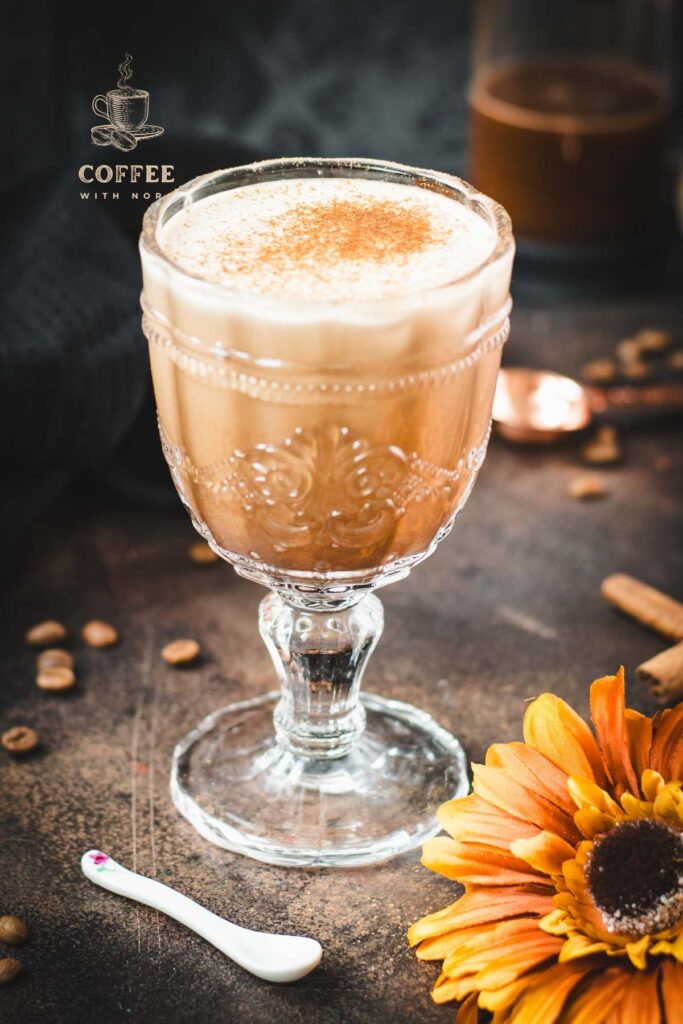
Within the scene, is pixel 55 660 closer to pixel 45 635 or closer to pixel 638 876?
pixel 45 635

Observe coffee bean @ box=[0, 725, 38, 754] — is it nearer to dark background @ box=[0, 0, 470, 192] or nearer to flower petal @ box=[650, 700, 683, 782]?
flower petal @ box=[650, 700, 683, 782]

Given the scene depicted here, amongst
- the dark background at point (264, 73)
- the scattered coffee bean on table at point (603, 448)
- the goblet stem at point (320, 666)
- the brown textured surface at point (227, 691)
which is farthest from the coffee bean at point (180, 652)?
the dark background at point (264, 73)

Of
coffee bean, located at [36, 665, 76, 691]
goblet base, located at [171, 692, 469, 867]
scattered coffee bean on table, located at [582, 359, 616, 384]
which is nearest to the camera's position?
goblet base, located at [171, 692, 469, 867]

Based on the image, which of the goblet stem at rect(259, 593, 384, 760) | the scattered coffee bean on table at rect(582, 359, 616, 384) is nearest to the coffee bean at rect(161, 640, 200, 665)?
the goblet stem at rect(259, 593, 384, 760)

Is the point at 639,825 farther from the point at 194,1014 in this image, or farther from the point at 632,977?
the point at 194,1014

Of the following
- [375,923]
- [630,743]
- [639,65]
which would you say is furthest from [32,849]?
[639,65]

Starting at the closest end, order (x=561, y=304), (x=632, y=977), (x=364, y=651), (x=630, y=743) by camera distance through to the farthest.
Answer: (x=632, y=977) → (x=630, y=743) → (x=364, y=651) → (x=561, y=304)
